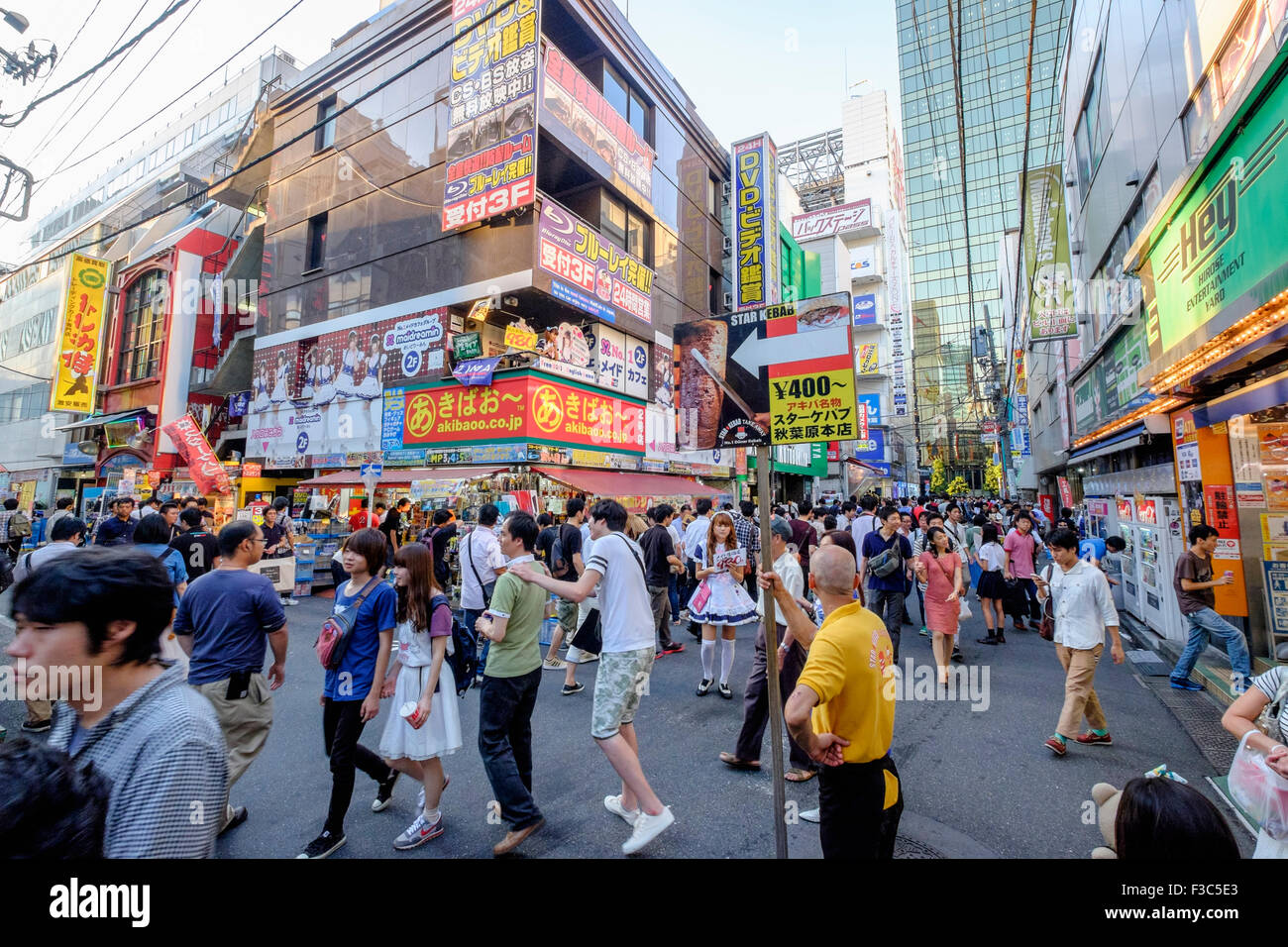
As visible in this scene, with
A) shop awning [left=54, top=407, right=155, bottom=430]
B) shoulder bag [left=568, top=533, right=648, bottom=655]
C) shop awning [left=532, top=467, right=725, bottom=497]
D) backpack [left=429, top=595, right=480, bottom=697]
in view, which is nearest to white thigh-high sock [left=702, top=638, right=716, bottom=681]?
shoulder bag [left=568, top=533, right=648, bottom=655]

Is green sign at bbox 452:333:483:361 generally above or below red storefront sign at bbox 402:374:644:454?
above

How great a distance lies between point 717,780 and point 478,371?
497 inches

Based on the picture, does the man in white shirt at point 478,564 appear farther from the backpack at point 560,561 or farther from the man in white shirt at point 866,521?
the man in white shirt at point 866,521

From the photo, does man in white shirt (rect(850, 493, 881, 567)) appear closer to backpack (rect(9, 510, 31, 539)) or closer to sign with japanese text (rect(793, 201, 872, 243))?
backpack (rect(9, 510, 31, 539))

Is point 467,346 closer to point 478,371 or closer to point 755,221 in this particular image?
point 478,371

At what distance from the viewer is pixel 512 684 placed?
341 cm

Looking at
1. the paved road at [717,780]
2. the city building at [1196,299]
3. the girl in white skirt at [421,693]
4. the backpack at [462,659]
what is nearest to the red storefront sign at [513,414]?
the paved road at [717,780]

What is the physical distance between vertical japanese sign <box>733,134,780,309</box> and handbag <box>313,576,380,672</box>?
19.5m

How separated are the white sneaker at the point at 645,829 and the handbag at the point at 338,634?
2.01 m

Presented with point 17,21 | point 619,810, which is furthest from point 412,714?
point 17,21

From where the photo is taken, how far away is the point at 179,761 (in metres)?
1.30

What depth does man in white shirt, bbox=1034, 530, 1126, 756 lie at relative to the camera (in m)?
4.54
